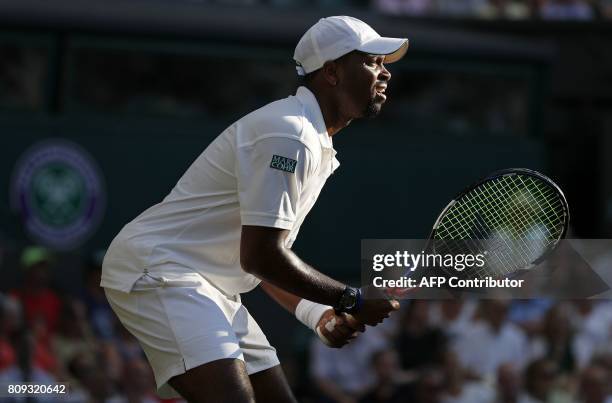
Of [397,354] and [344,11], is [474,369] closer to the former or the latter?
[397,354]

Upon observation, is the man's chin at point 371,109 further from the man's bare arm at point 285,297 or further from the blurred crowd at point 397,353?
the blurred crowd at point 397,353

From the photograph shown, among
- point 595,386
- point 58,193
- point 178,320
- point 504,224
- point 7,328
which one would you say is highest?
point 504,224

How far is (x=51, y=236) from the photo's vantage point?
1044 cm

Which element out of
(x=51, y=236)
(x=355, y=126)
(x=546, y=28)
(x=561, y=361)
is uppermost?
(x=546, y=28)

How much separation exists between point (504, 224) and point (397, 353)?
392 cm

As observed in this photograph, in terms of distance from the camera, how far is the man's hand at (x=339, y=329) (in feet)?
14.7

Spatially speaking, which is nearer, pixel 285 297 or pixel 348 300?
pixel 348 300

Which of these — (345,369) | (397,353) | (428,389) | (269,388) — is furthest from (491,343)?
(269,388)

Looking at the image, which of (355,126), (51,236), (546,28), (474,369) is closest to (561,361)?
(474,369)

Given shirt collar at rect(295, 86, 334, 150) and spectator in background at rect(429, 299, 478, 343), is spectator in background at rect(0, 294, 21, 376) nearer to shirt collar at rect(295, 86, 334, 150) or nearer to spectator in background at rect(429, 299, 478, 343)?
spectator in background at rect(429, 299, 478, 343)

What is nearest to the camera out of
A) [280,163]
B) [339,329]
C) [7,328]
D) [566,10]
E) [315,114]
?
[280,163]

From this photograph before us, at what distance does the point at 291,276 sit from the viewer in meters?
4.23

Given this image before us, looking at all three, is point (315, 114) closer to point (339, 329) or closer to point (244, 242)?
point (244, 242)

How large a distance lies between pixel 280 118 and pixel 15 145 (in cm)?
659
